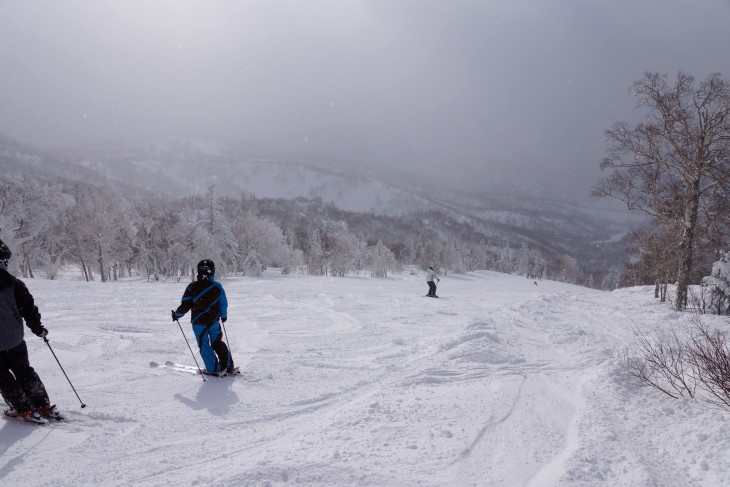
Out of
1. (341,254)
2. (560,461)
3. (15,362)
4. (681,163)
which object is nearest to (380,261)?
(341,254)

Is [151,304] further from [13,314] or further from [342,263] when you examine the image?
[342,263]

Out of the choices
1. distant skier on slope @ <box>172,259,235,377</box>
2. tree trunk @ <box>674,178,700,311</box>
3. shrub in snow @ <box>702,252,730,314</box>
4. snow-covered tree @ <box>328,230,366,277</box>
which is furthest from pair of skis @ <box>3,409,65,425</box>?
snow-covered tree @ <box>328,230,366,277</box>

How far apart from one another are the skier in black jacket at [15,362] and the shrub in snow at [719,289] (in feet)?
58.3

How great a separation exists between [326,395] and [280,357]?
A: 2.27m

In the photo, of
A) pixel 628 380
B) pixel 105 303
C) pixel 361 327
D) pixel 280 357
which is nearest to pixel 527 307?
pixel 361 327

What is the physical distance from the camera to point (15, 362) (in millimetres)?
4391

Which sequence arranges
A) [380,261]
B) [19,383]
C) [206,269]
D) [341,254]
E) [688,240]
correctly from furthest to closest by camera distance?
[380,261], [341,254], [688,240], [206,269], [19,383]

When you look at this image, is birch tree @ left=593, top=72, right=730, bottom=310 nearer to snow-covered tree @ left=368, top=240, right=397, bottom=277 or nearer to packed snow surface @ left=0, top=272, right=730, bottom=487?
packed snow surface @ left=0, top=272, right=730, bottom=487

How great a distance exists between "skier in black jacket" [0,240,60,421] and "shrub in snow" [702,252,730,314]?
17778mm

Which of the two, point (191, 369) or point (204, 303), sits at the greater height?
point (204, 303)

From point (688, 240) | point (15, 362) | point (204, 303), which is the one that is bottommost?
point (15, 362)

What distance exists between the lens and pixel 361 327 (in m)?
10.8

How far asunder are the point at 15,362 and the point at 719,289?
59.8 feet

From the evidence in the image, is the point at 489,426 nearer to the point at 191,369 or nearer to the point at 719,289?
the point at 191,369
